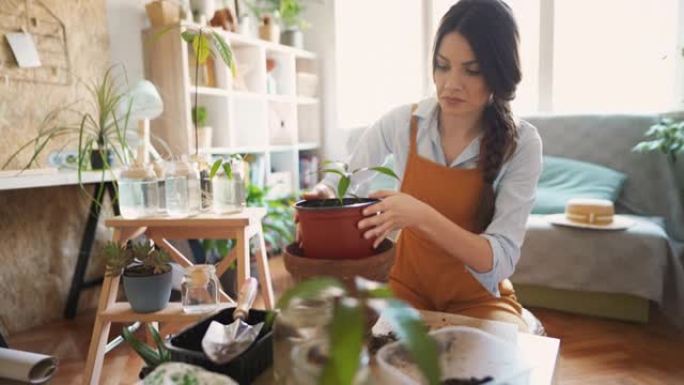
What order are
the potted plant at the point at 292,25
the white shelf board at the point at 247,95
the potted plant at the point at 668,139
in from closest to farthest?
the potted plant at the point at 668,139 < the white shelf board at the point at 247,95 < the potted plant at the point at 292,25

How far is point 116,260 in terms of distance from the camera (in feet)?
3.56

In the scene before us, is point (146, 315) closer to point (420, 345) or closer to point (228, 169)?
point (228, 169)

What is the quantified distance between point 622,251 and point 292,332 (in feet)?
5.82

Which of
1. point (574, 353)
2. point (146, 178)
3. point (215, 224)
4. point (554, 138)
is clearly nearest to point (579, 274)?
point (574, 353)

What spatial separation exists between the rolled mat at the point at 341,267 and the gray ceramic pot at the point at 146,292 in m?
0.62

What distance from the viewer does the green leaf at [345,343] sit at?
0.25 m

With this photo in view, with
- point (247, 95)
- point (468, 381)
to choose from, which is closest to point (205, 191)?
point (468, 381)

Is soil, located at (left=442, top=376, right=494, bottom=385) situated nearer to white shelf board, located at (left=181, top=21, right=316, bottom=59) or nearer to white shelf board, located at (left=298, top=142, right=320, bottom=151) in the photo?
white shelf board, located at (left=181, top=21, right=316, bottom=59)

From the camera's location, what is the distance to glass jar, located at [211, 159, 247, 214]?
1.20 metres

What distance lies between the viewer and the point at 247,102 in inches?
115

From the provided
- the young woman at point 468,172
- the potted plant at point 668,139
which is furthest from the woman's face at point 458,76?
the potted plant at point 668,139

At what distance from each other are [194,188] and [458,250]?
757 millimetres

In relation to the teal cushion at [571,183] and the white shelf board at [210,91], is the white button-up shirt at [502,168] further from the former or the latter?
the white shelf board at [210,91]

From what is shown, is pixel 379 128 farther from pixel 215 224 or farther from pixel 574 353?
pixel 574 353
